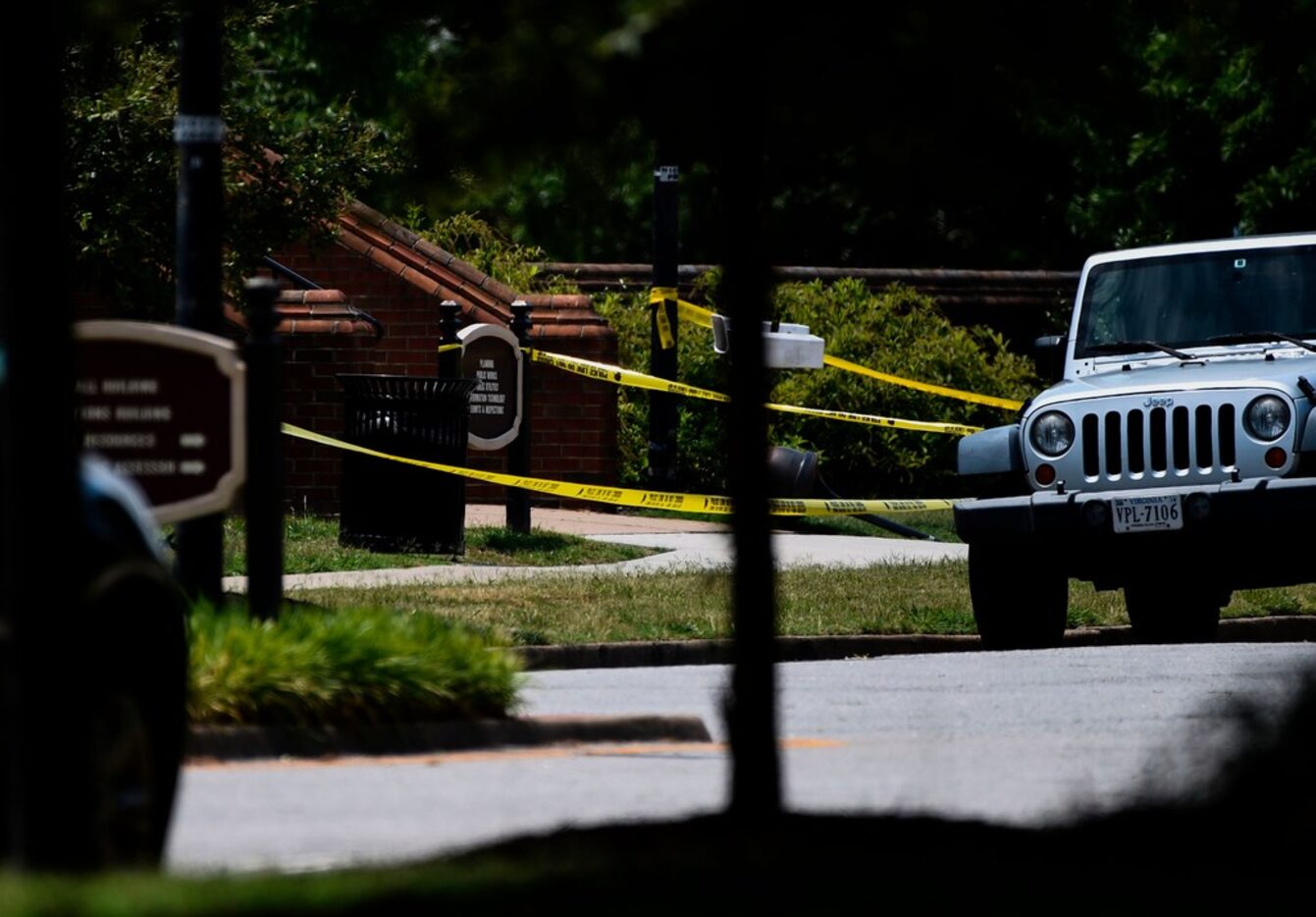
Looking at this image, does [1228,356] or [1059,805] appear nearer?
[1059,805]

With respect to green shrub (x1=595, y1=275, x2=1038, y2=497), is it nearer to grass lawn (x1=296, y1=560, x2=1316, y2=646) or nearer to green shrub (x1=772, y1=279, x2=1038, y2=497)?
green shrub (x1=772, y1=279, x2=1038, y2=497)

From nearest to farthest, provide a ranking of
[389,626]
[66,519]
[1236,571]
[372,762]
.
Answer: [66,519], [372,762], [389,626], [1236,571]

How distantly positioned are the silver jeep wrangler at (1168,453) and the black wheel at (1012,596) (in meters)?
0.01

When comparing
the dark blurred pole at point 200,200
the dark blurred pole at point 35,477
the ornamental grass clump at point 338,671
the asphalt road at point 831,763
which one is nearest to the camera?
the dark blurred pole at point 35,477

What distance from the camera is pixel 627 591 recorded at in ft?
48.6

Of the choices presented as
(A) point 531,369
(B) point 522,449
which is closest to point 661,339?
(A) point 531,369

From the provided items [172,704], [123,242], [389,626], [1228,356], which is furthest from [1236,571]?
[172,704]

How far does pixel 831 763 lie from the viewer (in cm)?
926

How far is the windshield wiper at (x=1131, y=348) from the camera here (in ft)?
46.3

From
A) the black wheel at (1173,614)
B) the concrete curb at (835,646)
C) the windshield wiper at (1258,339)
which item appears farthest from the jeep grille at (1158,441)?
the concrete curb at (835,646)

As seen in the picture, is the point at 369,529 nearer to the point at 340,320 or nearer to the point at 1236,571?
the point at 340,320

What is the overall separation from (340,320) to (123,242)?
567 centimetres

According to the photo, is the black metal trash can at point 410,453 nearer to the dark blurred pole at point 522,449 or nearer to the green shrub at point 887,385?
the dark blurred pole at point 522,449

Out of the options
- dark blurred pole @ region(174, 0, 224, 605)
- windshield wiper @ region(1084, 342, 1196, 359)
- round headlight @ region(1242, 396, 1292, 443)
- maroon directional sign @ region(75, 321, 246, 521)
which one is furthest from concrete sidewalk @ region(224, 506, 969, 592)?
maroon directional sign @ region(75, 321, 246, 521)
